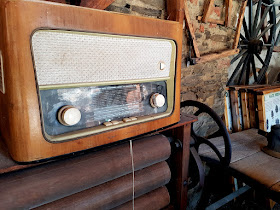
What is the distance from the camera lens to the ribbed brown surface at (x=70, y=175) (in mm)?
687

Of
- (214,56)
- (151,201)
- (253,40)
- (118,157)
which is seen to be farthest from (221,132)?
(253,40)

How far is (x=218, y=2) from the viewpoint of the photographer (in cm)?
205

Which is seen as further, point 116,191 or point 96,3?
point 96,3

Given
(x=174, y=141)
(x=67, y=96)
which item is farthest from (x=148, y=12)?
(x=67, y=96)

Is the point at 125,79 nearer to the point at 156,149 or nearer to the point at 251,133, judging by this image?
the point at 156,149

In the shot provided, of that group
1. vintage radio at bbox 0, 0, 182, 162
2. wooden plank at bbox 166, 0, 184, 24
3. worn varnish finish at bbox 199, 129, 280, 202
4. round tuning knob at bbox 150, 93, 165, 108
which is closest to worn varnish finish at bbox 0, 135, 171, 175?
vintage radio at bbox 0, 0, 182, 162

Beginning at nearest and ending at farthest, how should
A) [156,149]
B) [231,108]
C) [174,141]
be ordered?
[156,149] → [174,141] → [231,108]

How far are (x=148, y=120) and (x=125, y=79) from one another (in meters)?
0.21

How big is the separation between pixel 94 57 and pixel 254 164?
1392 millimetres

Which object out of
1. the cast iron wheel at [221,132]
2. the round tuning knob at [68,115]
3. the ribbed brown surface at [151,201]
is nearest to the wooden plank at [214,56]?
the cast iron wheel at [221,132]

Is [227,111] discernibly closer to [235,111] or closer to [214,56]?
[235,111]

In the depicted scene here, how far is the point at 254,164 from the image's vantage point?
152cm

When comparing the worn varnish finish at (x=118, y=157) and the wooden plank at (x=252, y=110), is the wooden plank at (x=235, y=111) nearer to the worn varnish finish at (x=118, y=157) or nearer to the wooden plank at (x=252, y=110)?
the wooden plank at (x=252, y=110)

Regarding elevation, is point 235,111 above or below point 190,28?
below
